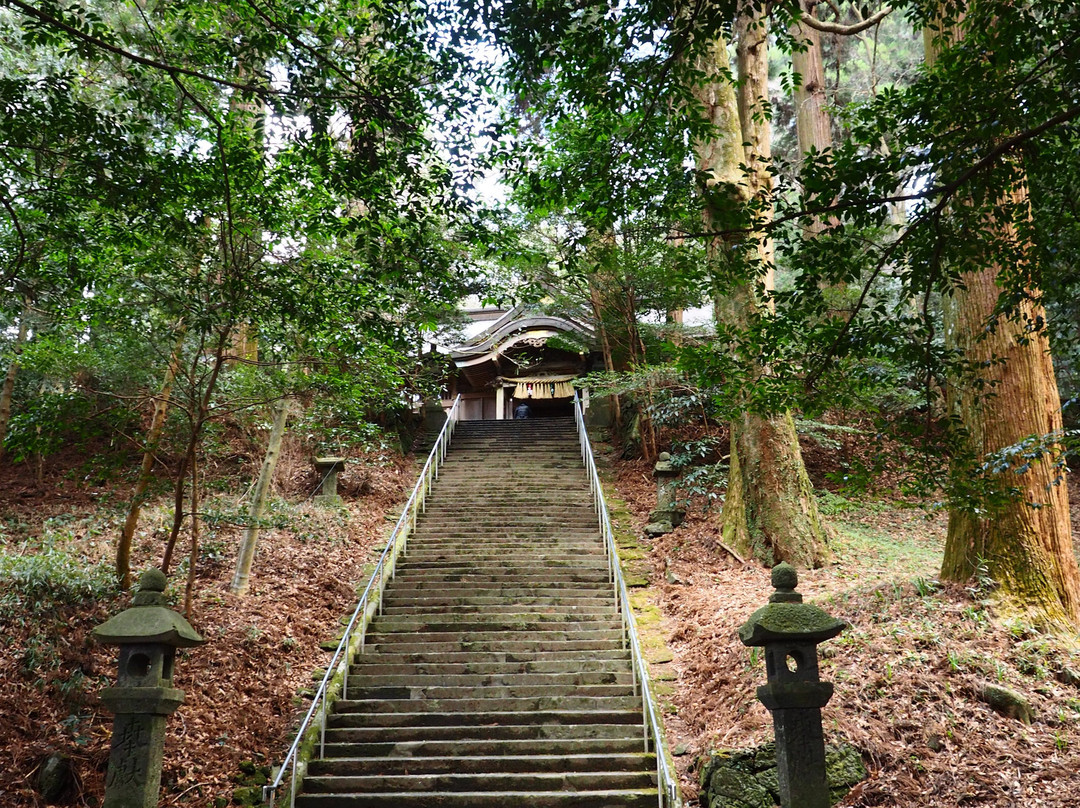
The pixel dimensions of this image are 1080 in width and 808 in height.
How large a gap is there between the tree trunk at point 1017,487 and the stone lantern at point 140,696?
6.05 m

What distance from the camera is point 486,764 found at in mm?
6312

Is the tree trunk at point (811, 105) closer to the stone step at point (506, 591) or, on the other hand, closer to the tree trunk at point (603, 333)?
the tree trunk at point (603, 333)

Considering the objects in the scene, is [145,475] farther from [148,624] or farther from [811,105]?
[811,105]

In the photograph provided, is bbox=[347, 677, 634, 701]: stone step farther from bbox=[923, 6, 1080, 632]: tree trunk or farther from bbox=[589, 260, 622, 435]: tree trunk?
bbox=[589, 260, 622, 435]: tree trunk

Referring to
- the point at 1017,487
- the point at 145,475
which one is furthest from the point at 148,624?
the point at 1017,487

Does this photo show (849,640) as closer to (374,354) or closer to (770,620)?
(770,620)

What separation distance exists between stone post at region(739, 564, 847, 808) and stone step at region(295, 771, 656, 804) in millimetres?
2214

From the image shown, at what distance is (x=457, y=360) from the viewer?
20812 mm

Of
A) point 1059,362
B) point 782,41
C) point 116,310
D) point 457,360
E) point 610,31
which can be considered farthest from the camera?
point 457,360

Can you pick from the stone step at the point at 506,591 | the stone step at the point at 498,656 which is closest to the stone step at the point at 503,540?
the stone step at the point at 506,591

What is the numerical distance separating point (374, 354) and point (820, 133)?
12242mm

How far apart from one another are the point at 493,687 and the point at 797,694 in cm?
405

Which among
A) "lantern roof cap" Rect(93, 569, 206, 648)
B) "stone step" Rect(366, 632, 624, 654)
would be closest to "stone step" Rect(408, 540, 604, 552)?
"stone step" Rect(366, 632, 624, 654)

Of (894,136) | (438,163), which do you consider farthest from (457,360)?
(894,136)
